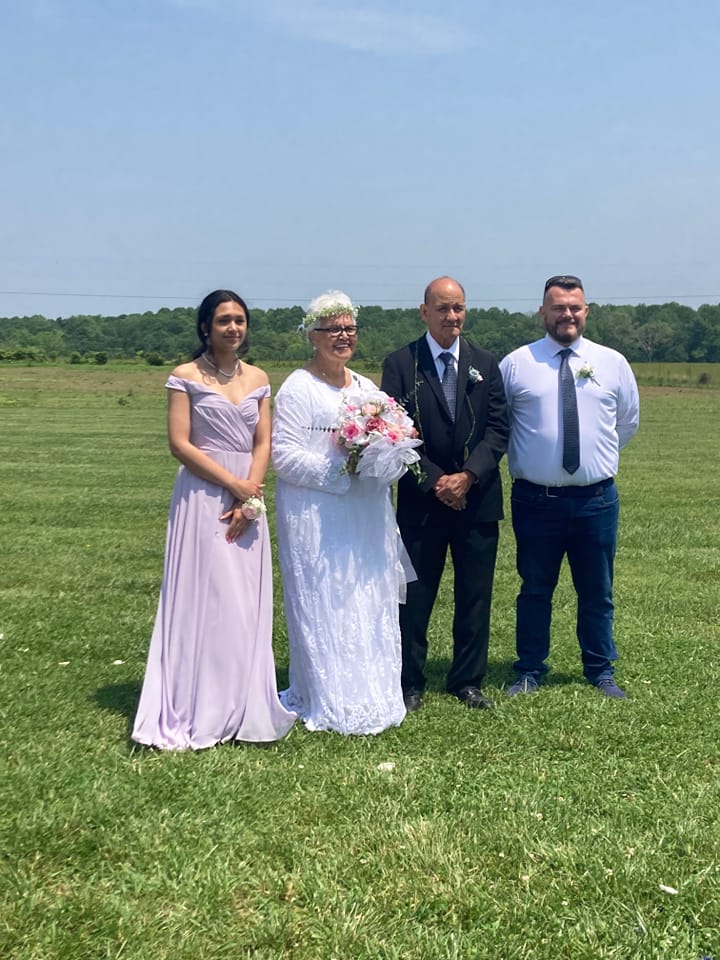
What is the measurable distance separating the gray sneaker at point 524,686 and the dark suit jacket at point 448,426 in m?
1.24

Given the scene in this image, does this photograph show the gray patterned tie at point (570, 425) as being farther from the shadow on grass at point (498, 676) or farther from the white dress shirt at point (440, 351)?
the shadow on grass at point (498, 676)

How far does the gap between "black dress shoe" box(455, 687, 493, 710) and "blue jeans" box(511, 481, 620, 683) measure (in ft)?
1.93

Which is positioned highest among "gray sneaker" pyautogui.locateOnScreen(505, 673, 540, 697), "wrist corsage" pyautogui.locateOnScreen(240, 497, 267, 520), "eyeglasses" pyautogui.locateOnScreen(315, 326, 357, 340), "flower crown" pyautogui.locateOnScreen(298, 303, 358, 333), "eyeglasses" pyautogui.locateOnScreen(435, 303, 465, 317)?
"eyeglasses" pyautogui.locateOnScreen(435, 303, 465, 317)

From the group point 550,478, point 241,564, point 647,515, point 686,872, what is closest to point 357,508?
point 241,564

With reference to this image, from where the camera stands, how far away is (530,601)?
6.51 m

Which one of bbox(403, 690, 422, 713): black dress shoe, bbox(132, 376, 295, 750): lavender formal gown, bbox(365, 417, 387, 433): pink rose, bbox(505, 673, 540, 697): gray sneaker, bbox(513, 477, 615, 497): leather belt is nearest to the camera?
bbox(365, 417, 387, 433): pink rose

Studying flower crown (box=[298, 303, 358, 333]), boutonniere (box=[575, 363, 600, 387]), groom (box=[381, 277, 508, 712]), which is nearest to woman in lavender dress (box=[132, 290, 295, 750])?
flower crown (box=[298, 303, 358, 333])

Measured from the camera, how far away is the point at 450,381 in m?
5.92

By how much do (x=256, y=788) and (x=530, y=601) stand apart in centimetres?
257

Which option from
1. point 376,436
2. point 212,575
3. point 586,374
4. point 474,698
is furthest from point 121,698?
point 586,374

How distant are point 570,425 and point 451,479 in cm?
96

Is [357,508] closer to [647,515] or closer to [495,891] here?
[495,891]

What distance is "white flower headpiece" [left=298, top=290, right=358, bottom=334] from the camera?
5.44m

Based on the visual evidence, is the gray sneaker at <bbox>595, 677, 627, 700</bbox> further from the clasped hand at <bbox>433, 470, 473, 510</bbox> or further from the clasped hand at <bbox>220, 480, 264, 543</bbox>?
the clasped hand at <bbox>220, 480, 264, 543</bbox>
